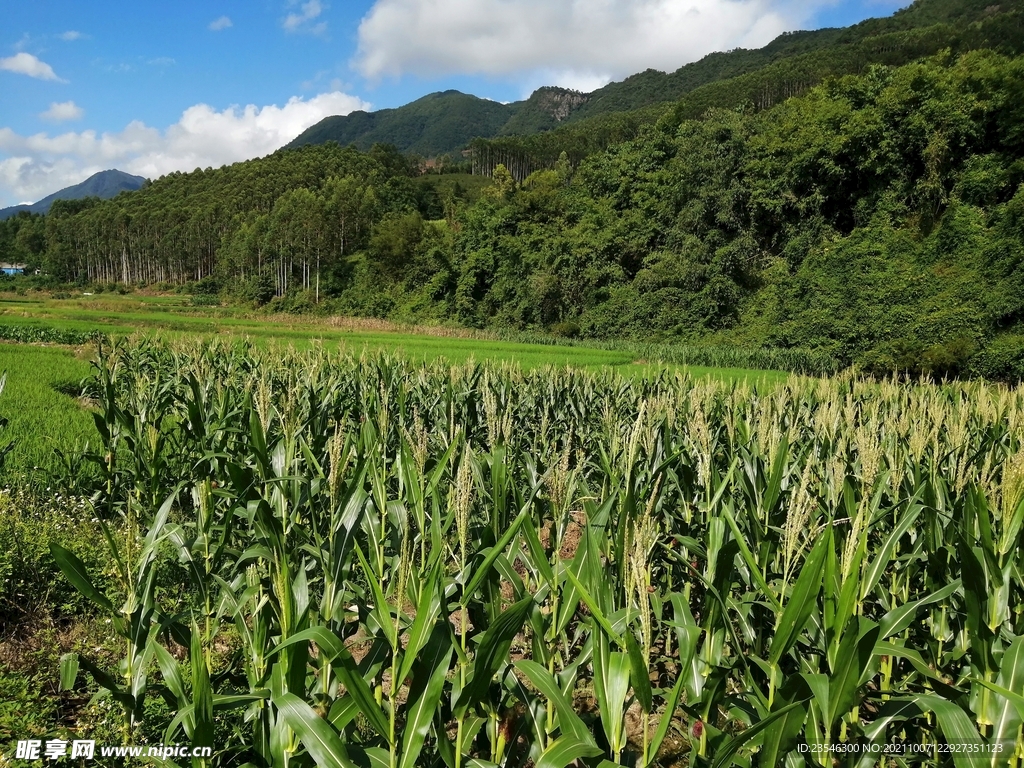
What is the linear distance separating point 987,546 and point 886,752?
1.00 meters

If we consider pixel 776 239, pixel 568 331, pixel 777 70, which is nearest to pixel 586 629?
pixel 568 331

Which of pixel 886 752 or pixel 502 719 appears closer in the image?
pixel 886 752

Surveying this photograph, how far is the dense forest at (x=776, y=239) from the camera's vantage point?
84.1 feet

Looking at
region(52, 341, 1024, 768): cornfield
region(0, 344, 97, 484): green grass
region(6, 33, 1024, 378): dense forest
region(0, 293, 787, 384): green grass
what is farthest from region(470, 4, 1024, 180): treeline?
region(0, 344, 97, 484): green grass

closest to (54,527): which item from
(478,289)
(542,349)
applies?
(542,349)

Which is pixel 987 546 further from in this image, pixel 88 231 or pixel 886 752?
pixel 88 231

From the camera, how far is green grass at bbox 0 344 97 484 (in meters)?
6.96

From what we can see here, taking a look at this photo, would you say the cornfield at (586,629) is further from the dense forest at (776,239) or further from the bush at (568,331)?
the bush at (568,331)

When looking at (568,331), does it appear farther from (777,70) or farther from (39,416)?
(777,70)

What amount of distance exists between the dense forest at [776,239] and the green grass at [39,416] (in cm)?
2717

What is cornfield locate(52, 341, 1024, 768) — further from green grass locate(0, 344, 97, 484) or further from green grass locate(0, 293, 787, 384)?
green grass locate(0, 293, 787, 384)

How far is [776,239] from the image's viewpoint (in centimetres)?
3847

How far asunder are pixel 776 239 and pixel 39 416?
40.1 m

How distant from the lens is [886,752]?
2.50 metres
